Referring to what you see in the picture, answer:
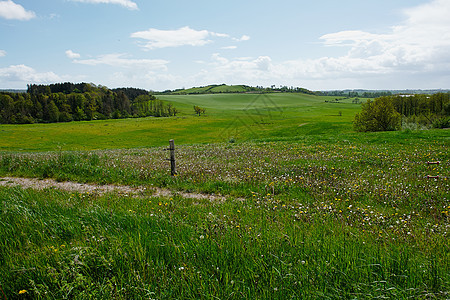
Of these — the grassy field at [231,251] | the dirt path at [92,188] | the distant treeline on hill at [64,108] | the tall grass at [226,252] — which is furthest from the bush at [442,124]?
the distant treeline on hill at [64,108]

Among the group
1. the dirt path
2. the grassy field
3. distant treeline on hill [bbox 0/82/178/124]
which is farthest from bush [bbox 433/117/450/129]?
distant treeline on hill [bbox 0/82/178/124]

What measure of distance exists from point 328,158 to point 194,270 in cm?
1456

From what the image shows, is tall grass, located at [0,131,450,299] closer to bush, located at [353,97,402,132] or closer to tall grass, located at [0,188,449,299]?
tall grass, located at [0,188,449,299]

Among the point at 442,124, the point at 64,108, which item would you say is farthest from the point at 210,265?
the point at 64,108

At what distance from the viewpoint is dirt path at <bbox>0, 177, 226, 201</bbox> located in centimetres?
945

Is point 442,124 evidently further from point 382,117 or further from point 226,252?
point 226,252

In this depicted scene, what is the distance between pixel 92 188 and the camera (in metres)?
10.8

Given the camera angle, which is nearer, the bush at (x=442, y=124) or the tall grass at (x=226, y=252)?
the tall grass at (x=226, y=252)

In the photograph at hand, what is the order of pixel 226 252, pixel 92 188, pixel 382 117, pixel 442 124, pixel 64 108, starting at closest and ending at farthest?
1. pixel 226 252
2. pixel 92 188
3. pixel 382 117
4. pixel 442 124
5. pixel 64 108

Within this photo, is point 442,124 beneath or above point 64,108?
beneath

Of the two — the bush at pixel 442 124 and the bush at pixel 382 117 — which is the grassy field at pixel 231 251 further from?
the bush at pixel 442 124

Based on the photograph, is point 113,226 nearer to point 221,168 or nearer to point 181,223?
point 181,223

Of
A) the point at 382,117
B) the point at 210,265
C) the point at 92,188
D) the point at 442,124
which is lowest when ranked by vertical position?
the point at 92,188

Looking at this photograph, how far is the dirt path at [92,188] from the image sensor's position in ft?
31.0
